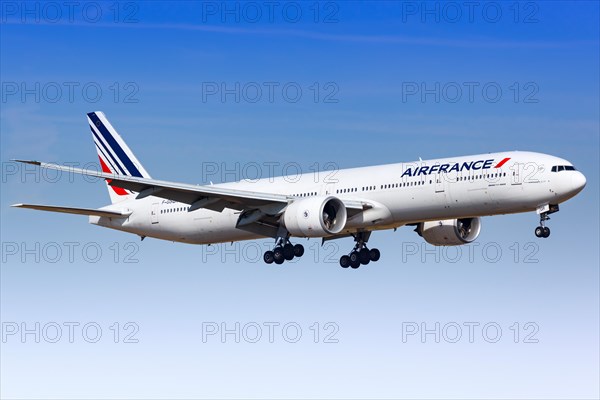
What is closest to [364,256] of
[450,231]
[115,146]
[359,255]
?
[359,255]

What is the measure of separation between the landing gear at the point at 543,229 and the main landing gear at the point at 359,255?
10.6m

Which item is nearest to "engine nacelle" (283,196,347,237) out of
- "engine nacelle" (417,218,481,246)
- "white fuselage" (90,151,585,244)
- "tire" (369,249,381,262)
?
"white fuselage" (90,151,585,244)

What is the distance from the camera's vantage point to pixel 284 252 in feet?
195

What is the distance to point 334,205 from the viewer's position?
5728 centimetres

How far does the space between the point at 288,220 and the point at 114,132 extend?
17.2 meters

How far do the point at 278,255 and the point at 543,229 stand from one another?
12404 millimetres

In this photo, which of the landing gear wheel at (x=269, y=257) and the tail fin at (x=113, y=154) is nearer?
the landing gear wheel at (x=269, y=257)

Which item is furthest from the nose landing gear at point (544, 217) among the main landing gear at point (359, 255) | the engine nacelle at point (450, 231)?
the main landing gear at point (359, 255)

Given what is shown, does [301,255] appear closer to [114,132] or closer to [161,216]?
[161,216]

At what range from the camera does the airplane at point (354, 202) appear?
5438cm

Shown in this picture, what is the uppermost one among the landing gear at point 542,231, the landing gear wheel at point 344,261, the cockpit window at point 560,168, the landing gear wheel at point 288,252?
A: the cockpit window at point 560,168

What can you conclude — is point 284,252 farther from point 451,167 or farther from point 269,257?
point 451,167

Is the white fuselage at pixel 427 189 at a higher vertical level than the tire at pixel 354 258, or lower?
higher

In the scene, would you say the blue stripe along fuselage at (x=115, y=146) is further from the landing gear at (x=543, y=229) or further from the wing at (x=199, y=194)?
Answer: the landing gear at (x=543, y=229)
